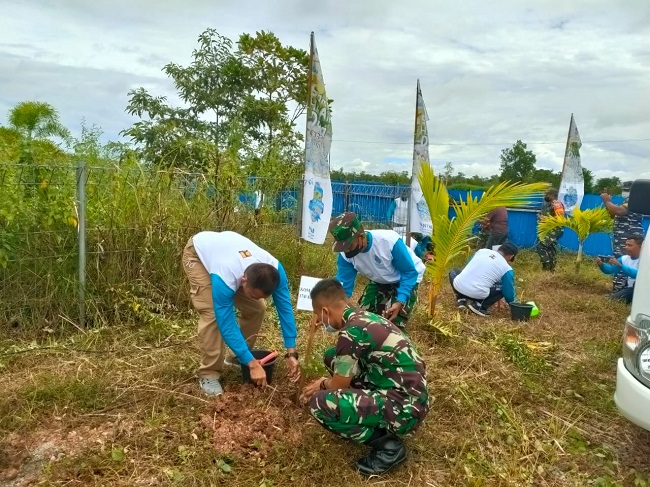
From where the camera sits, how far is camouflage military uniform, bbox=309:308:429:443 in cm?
→ 274

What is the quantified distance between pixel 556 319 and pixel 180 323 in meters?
4.29

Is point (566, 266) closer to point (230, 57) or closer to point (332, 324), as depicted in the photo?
point (230, 57)

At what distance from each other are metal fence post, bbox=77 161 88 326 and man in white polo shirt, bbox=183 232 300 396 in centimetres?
141

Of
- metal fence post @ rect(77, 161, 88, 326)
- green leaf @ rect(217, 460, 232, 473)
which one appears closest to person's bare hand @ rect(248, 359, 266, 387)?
green leaf @ rect(217, 460, 232, 473)

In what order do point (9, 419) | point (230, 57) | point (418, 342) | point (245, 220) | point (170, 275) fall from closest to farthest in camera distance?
point (9, 419) → point (418, 342) → point (170, 275) → point (245, 220) → point (230, 57)

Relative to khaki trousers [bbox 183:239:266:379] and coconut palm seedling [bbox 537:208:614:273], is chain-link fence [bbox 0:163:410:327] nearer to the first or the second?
khaki trousers [bbox 183:239:266:379]

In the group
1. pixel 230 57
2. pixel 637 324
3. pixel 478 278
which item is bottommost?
pixel 478 278

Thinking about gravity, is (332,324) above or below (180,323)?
above

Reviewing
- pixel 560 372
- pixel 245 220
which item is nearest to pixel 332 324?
pixel 560 372

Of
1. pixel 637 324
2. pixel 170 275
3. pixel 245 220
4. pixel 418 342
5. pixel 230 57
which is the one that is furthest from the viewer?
pixel 230 57

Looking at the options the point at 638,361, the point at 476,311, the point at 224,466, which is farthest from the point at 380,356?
the point at 476,311

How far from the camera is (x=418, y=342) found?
16.1ft

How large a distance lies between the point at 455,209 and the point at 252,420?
3170 mm

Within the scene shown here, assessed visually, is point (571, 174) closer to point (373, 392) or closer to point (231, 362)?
point (231, 362)
